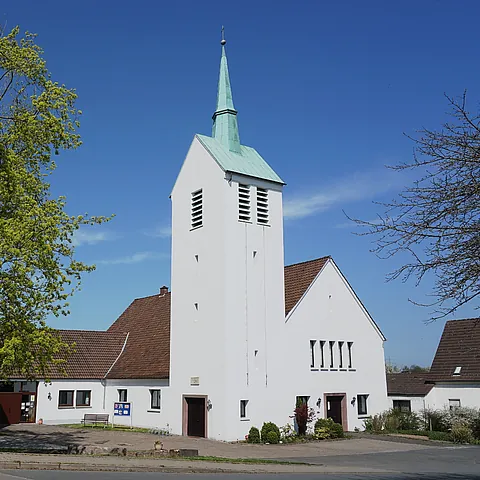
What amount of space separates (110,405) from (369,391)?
15.8m

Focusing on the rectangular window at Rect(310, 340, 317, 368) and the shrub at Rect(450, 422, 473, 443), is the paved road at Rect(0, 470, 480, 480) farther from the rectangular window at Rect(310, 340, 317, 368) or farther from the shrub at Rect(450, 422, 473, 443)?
the rectangular window at Rect(310, 340, 317, 368)

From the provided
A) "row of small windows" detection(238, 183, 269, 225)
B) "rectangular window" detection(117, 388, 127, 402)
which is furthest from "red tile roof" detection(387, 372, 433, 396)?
"rectangular window" detection(117, 388, 127, 402)

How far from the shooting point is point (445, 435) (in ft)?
102

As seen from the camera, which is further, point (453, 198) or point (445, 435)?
point (445, 435)

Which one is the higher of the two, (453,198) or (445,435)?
(453,198)

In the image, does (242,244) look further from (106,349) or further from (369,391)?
(106,349)

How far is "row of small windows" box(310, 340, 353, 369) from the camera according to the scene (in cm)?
3209

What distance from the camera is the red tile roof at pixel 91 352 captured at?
38.6m

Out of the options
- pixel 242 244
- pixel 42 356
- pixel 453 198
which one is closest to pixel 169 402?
pixel 242 244

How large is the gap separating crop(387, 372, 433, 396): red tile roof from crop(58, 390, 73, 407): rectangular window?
2174cm

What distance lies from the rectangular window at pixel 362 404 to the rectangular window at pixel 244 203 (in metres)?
11.9

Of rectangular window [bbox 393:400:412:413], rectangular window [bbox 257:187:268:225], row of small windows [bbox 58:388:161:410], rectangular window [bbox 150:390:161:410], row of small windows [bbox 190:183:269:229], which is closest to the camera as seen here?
row of small windows [bbox 190:183:269:229]

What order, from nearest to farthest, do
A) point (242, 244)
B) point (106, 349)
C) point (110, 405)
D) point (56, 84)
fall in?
point (56, 84) < point (242, 244) < point (110, 405) < point (106, 349)

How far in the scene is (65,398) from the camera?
123ft
